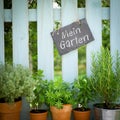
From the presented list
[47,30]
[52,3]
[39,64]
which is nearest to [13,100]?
[39,64]

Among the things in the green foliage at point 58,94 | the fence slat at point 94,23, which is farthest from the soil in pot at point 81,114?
the fence slat at point 94,23

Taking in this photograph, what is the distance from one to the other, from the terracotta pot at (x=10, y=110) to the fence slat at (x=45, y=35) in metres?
0.44

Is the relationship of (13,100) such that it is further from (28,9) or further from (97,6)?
(97,6)

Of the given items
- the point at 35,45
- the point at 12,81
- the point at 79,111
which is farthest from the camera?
the point at 35,45

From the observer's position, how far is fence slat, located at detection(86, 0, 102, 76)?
328 cm

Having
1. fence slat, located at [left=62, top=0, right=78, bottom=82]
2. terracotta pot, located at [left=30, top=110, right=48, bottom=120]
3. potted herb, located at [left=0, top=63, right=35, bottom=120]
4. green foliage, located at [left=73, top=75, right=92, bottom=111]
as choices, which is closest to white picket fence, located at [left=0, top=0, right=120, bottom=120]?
fence slat, located at [left=62, top=0, right=78, bottom=82]

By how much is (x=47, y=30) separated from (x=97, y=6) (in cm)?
50

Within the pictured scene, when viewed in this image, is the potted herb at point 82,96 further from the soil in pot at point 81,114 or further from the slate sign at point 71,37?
the slate sign at point 71,37

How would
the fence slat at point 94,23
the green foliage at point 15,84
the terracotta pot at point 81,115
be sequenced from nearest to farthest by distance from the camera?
the green foliage at point 15,84, the terracotta pot at point 81,115, the fence slat at point 94,23

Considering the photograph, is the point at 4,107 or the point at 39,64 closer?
the point at 4,107

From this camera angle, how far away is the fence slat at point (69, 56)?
329 centimetres

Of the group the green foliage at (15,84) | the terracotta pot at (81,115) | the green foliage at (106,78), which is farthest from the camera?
the terracotta pot at (81,115)

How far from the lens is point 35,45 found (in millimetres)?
3629

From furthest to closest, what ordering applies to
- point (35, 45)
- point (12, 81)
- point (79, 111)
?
1. point (35, 45)
2. point (79, 111)
3. point (12, 81)
